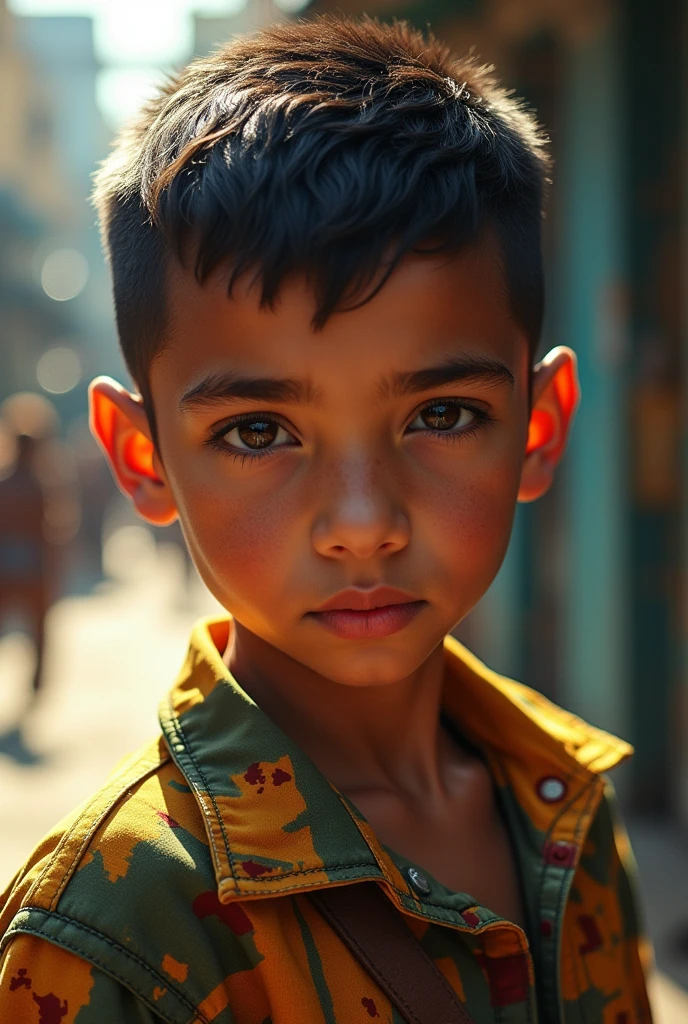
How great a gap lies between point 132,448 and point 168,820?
1.67 feet

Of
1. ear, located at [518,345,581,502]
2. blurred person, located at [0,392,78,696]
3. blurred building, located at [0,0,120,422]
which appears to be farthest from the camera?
blurred building, located at [0,0,120,422]

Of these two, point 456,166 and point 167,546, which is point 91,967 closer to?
point 456,166

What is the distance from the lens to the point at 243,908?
1.19 m

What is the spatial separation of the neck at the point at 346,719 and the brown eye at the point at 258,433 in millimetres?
314

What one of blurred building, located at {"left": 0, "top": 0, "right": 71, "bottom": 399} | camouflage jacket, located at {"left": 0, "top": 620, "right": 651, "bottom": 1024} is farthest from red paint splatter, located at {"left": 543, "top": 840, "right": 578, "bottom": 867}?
blurred building, located at {"left": 0, "top": 0, "right": 71, "bottom": 399}

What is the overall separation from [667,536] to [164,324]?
3284 millimetres

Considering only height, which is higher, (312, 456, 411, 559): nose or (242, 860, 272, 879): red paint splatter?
(312, 456, 411, 559): nose

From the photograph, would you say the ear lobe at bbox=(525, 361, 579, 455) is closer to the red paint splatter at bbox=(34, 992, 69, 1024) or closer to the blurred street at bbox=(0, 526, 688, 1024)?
the red paint splatter at bbox=(34, 992, 69, 1024)

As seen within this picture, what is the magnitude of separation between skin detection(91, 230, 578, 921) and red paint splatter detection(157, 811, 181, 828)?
9.3 inches

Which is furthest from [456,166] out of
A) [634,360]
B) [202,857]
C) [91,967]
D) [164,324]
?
[634,360]

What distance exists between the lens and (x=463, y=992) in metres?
1.32

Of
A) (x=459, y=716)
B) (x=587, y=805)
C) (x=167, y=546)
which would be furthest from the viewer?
(x=167, y=546)

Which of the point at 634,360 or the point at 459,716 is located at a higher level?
the point at 634,360

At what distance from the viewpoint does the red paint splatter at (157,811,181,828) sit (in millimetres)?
1212
